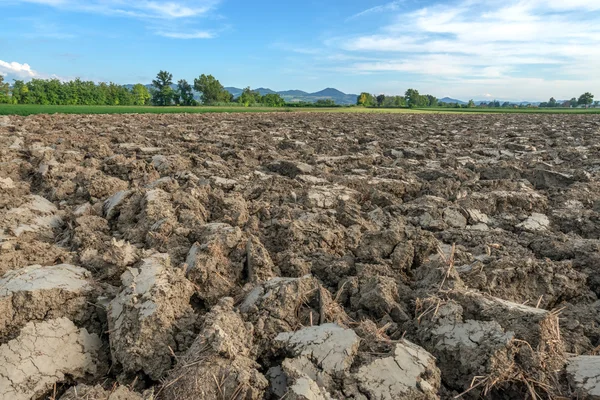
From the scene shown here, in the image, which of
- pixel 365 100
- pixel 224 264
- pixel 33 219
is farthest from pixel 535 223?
pixel 365 100

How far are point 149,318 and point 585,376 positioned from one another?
2.20 metres

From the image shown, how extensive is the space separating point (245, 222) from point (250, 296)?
1399mm

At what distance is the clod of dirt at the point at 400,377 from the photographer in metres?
1.81

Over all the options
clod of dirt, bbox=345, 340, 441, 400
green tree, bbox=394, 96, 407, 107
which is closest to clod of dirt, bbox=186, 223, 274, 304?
clod of dirt, bbox=345, 340, 441, 400

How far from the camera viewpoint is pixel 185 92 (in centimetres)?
8300

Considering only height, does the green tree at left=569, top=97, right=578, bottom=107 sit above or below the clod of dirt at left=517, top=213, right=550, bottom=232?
above

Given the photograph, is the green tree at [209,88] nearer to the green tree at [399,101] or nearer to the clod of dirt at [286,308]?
the green tree at [399,101]

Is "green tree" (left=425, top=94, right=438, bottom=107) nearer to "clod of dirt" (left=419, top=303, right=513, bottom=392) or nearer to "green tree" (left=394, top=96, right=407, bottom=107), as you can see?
"green tree" (left=394, top=96, right=407, bottom=107)

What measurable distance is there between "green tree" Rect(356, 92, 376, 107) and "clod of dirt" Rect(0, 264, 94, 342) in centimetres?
9374

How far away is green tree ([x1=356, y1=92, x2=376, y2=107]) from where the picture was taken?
93625mm

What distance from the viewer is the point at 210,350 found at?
76.4 inches

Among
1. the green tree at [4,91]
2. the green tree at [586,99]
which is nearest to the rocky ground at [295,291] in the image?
the green tree at [4,91]

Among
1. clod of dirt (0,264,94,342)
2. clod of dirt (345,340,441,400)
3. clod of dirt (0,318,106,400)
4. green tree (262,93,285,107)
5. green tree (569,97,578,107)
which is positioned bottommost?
clod of dirt (0,318,106,400)

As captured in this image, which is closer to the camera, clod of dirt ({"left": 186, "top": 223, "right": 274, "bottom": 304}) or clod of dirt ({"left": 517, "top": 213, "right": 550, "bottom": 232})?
clod of dirt ({"left": 186, "top": 223, "right": 274, "bottom": 304})
